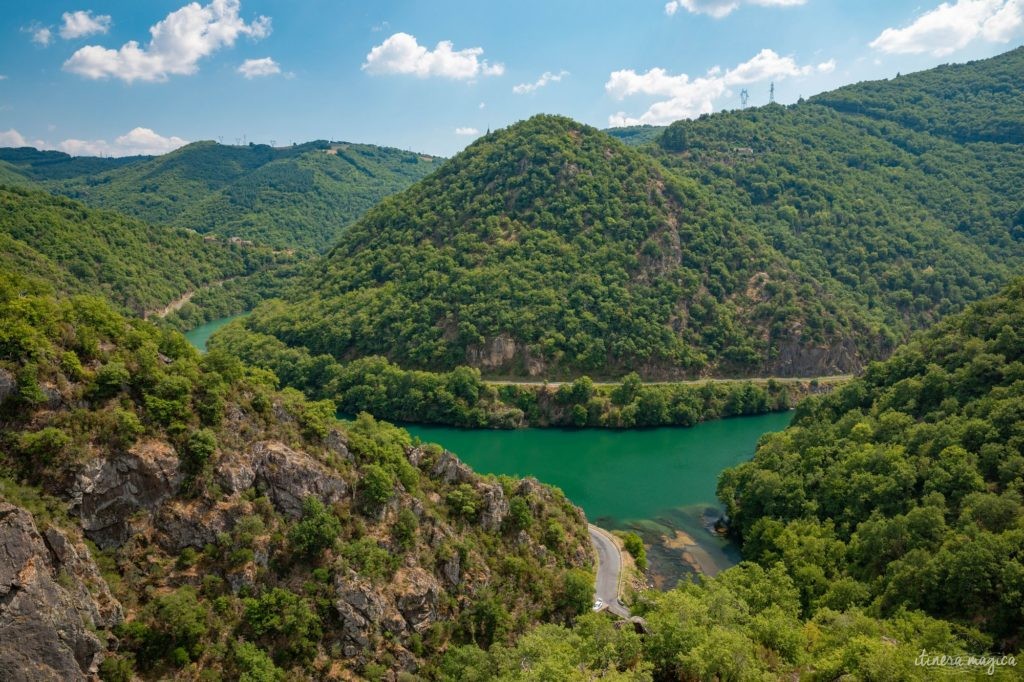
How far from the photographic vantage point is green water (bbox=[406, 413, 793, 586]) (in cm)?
6562

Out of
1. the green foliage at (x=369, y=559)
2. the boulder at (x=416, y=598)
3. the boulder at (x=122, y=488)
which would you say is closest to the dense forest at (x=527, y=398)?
the boulder at (x=416, y=598)

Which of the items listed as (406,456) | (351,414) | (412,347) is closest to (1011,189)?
(412,347)

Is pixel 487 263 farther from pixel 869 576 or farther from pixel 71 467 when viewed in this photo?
pixel 71 467

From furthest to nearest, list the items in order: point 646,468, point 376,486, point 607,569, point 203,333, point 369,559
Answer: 1. point 203,333
2. point 646,468
3. point 607,569
4. point 376,486
5. point 369,559

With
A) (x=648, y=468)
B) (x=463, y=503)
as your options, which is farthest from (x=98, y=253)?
(x=463, y=503)

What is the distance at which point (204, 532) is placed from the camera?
3638cm

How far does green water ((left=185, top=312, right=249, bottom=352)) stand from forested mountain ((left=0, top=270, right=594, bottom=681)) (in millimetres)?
101646

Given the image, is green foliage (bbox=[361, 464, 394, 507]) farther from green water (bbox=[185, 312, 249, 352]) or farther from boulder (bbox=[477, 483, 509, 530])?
green water (bbox=[185, 312, 249, 352])

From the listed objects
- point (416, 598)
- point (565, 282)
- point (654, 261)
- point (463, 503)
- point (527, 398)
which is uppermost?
point (654, 261)

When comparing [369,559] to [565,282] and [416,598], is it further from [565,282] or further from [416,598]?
[565,282]

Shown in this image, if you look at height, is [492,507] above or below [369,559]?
below

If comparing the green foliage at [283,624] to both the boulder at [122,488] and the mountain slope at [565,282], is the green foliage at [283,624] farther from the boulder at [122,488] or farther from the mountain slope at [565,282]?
the mountain slope at [565,282]

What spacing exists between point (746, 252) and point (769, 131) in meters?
69.5

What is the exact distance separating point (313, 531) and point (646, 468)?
186ft
